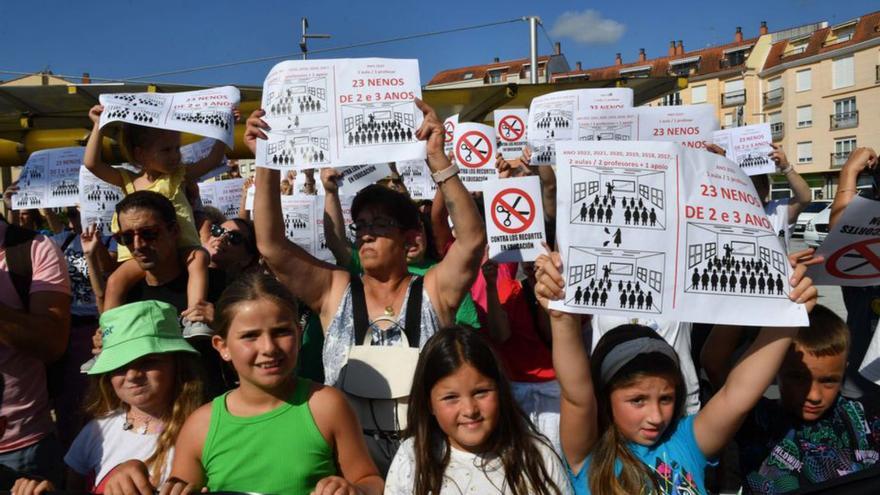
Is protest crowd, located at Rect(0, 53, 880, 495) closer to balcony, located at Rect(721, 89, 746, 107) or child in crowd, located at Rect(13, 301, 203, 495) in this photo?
child in crowd, located at Rect(13, 301, 203, 495)

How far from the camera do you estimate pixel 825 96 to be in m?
56.8

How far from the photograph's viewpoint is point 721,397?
2.46 metres

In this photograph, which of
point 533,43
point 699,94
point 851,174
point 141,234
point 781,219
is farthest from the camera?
point 699,94

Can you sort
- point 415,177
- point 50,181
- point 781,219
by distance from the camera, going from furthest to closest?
1. point 415,177
2. point 50,181
3. point 781,219

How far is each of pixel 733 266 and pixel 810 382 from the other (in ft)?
2.61

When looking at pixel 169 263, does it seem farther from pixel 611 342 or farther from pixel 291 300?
pixel 611 342

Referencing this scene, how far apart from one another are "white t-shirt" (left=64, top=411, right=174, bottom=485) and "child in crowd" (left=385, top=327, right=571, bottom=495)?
89 cm

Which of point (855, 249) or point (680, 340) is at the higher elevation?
point (855, 249)

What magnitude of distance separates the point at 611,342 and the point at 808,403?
733 millimetres

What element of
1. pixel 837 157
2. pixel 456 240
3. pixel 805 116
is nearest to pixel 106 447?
pixel 456 240

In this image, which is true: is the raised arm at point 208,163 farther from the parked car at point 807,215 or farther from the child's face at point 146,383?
the parked car at point 807,215

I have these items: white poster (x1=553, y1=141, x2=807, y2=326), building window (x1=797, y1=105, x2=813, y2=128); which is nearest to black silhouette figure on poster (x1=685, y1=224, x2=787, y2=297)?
white poster (x1=553, y1=141, x2=807, y2=326)

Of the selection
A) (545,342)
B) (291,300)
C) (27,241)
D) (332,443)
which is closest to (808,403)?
(545,342)

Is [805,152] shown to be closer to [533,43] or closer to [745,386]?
[533,43]
